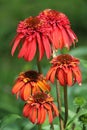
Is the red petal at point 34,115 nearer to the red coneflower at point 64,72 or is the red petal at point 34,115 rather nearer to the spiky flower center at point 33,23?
the red coneflower at point 64,72

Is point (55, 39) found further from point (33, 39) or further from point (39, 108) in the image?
point (39, 108)

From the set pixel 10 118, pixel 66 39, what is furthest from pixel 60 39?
pixel 10 118

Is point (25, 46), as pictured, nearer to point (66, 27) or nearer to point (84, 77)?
point (66, 27)

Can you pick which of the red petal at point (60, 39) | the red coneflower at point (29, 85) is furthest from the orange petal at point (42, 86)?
the red petal at point (60, 39)

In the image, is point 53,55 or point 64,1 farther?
point 64,1

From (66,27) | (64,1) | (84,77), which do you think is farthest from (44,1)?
(66,27)

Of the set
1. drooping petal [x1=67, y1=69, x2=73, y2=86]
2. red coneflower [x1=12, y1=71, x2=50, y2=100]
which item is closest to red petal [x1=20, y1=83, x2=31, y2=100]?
red coneflower [x1=12, y1=71, x2=50, y2=100]
